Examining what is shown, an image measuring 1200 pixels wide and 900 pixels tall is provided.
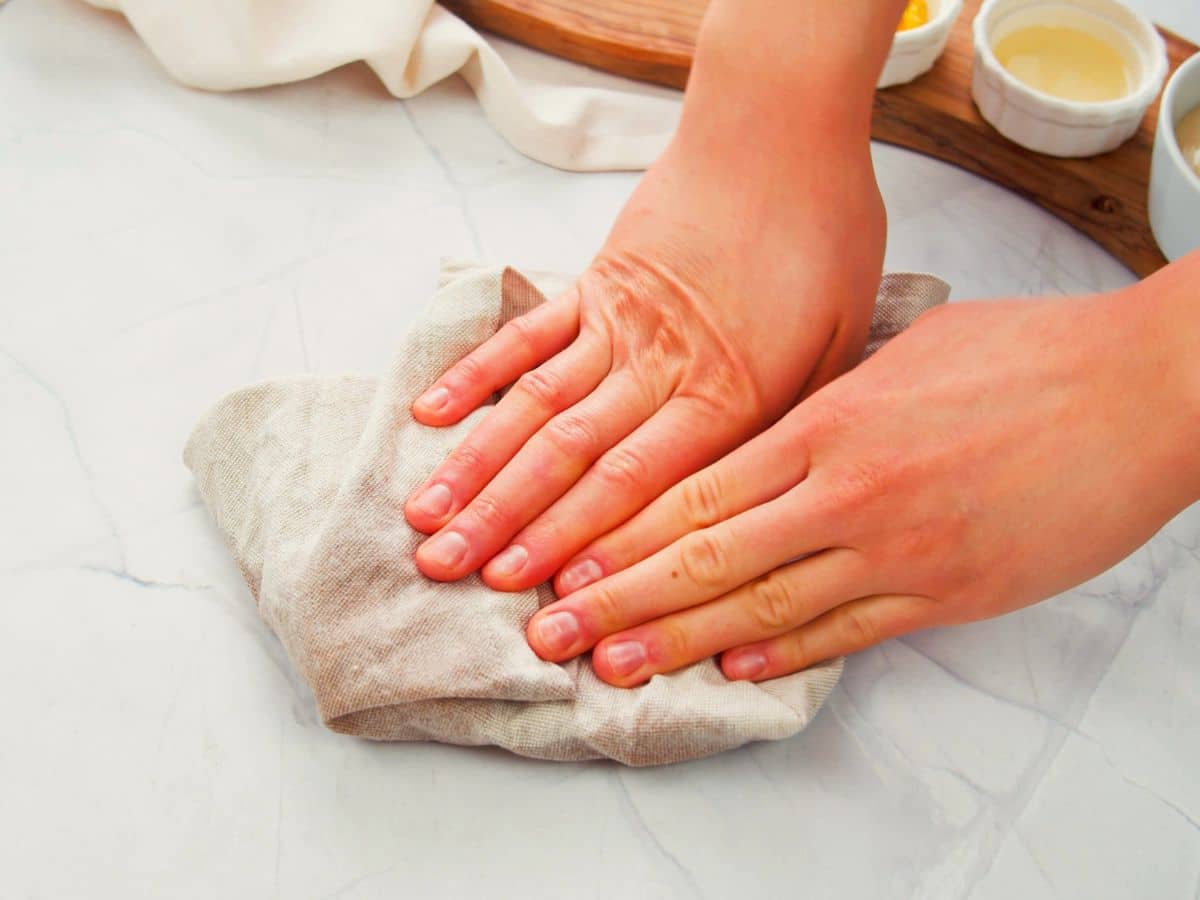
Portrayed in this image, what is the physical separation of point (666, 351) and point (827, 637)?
23cm

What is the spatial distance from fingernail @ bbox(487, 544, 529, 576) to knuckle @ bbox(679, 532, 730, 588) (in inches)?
3.9

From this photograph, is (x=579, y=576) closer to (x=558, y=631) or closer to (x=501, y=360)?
(x=558, y=631)

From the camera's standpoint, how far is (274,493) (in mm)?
717

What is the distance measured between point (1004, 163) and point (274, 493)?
2.33ft

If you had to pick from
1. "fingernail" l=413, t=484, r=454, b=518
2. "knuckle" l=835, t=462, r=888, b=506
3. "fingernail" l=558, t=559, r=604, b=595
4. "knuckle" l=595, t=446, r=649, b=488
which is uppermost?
"knuckle" l=835, t=462, r=888, b=506

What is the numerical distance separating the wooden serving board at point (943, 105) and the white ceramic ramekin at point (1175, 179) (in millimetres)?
37

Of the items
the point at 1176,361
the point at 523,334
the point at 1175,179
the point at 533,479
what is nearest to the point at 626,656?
the point at 533,479

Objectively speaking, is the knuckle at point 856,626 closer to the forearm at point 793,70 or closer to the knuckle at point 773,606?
the knuckle at point 773,606

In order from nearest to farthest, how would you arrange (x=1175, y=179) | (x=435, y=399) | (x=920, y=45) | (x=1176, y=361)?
(x=1176, y=361) < (x=435, y=399) < (x=1175, y=179) < (x=920, y=45)

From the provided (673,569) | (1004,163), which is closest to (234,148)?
(673,569)

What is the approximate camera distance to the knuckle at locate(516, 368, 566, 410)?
769 millimetres

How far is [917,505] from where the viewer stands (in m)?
0.68

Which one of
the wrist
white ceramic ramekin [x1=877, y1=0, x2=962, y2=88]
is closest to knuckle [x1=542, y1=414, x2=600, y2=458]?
the wrist

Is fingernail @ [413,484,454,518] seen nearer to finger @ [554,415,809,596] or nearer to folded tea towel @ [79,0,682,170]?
finger @ [554,415,809,596]
